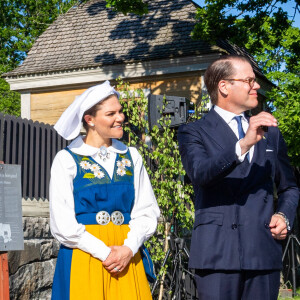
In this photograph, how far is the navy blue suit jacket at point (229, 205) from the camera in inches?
127

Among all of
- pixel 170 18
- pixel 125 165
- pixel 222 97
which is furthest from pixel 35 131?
pixel 170 18

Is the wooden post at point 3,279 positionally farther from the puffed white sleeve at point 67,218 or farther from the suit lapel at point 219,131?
the suit lapel at point 219,131

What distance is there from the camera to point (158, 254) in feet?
31.9

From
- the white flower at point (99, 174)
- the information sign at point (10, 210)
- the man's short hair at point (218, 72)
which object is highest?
the man's short hair at point (218, 72)

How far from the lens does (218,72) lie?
3559 millimetres

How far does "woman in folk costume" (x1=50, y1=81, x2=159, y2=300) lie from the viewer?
3754 mm

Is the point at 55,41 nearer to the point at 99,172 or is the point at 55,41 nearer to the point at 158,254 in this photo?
the point at 158,254

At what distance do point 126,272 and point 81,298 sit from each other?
11.4 inches

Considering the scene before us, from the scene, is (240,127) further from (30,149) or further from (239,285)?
(30,149)

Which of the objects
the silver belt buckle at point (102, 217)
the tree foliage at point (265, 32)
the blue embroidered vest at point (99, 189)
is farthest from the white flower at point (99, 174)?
the tree foliage at point (265, 32)

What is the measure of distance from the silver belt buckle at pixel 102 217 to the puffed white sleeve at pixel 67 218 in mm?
112

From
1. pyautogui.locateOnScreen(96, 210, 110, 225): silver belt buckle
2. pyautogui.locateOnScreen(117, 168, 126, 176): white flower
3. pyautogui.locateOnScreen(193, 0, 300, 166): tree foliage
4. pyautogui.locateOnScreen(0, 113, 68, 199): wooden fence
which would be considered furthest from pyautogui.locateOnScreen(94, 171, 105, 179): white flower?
pyautogui.locateOnScreen(193, 0, 300, 166): tree foliage

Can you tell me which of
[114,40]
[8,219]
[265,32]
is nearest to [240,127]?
[8,219]

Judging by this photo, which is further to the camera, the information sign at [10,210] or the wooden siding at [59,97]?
the wooden siding at [59,97]
